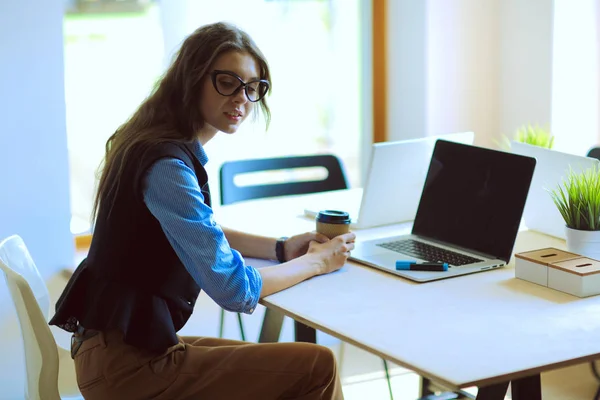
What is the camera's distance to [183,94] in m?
2.03

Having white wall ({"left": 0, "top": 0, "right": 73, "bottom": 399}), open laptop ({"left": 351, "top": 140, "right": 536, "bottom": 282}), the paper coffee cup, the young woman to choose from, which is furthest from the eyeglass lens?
white wall ({"left": 0, "top": 0, "right": 73, "bottom": 399})

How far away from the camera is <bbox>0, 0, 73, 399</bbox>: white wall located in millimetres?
2943

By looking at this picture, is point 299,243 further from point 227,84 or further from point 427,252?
point 227,84

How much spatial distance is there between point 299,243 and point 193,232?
468 mm

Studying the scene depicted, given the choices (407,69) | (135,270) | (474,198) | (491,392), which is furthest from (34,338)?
(407,69)

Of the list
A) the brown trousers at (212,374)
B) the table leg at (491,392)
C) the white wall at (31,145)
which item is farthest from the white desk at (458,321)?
the white wall at (31,145)

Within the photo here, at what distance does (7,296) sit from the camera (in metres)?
3.04

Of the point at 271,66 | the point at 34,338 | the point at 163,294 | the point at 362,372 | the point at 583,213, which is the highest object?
the point at 271,66

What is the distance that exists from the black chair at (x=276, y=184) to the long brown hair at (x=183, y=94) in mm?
1084

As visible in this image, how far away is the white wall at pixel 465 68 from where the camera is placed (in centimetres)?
381

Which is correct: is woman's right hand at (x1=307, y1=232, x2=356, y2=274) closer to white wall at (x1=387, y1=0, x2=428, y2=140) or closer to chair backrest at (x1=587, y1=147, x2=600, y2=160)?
chair backrest at (x1=587, y1=147, x2=600, y2=160)

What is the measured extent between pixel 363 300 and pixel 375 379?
5.37 feet

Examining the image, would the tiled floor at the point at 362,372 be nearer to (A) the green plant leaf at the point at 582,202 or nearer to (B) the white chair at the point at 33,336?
(B) the white chair at the point at 33,336

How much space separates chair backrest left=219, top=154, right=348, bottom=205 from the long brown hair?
108 centimetres
